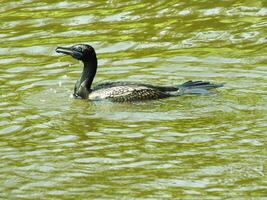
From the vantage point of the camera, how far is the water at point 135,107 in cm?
1109

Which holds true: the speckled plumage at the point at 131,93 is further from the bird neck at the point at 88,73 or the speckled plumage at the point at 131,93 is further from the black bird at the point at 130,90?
the bird neck at the point at 88,73

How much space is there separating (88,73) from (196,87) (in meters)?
1.79

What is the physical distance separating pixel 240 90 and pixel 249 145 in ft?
9.93

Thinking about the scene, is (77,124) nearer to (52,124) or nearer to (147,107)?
(52,124)

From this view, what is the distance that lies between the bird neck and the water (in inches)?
14.6

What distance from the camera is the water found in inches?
436

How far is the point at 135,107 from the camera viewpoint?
14898 mm

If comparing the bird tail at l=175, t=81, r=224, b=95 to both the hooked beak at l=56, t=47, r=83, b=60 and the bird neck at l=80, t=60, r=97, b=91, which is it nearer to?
the bird neck at l=80, t=60, r=97, b=91

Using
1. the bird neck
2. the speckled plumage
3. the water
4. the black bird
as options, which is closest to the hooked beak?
the bird neck

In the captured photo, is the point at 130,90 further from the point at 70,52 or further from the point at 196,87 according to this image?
the point at 70,52

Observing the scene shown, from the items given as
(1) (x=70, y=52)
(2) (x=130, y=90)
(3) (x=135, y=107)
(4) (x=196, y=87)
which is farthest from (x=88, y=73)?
(4) (x=196, y=87)

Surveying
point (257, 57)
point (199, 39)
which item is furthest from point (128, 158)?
point (199, 39)

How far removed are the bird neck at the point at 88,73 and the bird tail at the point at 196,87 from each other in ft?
4.76

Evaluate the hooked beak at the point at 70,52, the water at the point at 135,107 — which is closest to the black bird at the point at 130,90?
the water at the point at 135,107
